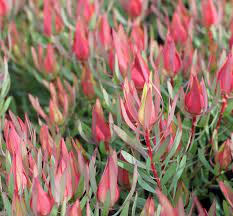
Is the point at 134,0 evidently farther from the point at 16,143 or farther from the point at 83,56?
the point at 16,143

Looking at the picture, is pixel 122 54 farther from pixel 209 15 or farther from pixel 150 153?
pixel 209 15

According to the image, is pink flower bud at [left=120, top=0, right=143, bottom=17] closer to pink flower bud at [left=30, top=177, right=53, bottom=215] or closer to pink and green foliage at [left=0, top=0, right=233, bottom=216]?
pink and green foliage at [left=0, top=0, right=233, bottom=216]

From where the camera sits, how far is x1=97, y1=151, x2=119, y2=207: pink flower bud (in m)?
0.92

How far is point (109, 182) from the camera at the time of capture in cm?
93

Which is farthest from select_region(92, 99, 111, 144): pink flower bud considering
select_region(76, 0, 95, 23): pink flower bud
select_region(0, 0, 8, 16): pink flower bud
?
select_region(0, 0, 8, 16): pink flower bud

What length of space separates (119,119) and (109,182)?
0.18 meters

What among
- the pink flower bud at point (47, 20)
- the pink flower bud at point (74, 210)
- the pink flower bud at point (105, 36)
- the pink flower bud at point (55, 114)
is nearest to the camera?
the pink flower bud at point (74, 210)

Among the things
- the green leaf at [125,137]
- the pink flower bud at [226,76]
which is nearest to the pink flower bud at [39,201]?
the green leaf at [125,137]

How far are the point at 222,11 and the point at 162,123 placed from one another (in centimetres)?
60

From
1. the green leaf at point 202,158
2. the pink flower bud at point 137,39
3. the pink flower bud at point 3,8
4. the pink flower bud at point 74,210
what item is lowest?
the green leaf at point 202,158

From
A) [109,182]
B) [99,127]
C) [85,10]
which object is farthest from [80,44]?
[109,182]

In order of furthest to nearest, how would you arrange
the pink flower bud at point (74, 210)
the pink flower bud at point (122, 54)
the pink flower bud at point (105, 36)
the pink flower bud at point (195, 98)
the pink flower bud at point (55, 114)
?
the pink flower bud at point (105, 36), the pink flower bud at point (55, 114), the pink flower bud at point (122, 54), the pink flower bud at point (195, 98), the pink flower bud at point (74, 210)

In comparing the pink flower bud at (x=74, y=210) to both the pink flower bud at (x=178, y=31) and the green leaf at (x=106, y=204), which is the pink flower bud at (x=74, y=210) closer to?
the green leaf at (x=106, y=204)

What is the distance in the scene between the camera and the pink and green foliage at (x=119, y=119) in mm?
949
